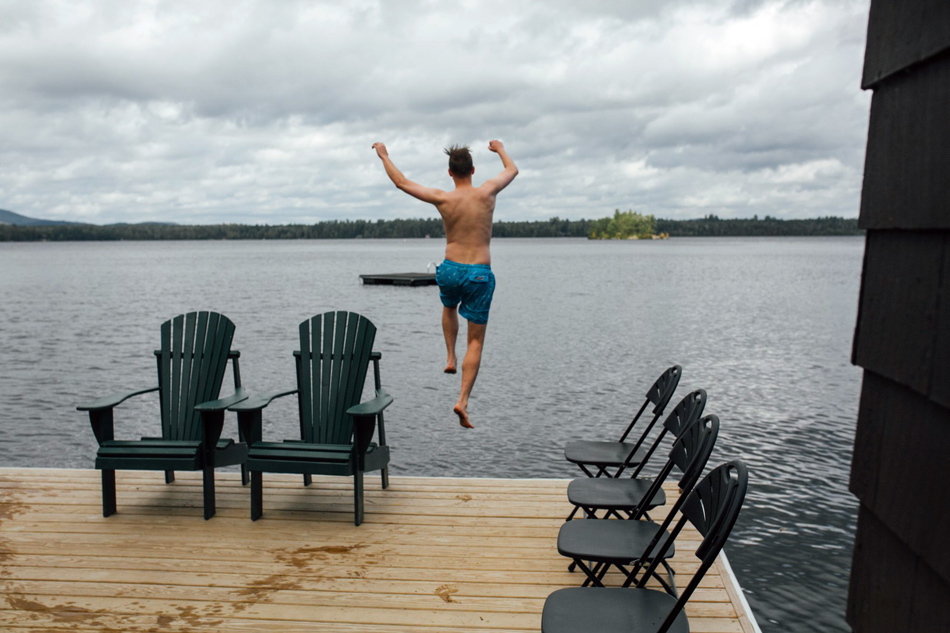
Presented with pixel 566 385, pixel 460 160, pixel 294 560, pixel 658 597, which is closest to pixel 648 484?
pixel 658 597

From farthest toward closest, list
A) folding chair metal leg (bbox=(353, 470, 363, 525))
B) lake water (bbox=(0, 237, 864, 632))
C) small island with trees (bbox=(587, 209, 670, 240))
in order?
small island with trees (bbox=(587, 209, 670, 240))
lake water (bbox=(0, 237, 864, 632))
folding chair metal leg (bbox=(353, 470, 363, 525))

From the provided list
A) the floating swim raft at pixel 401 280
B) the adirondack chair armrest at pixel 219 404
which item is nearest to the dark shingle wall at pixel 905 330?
the adirondack chair armrest at pixel 219 404

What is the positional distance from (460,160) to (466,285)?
648mm

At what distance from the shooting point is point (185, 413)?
4715mm

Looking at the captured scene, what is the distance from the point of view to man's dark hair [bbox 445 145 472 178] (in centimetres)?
377

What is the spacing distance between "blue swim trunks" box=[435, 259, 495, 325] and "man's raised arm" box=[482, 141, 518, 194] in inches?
16.5

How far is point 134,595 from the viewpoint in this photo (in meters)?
3.25

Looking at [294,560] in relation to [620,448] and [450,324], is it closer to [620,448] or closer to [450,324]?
[450,324]

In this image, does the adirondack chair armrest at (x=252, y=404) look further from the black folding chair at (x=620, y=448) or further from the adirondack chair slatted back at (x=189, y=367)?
the black folding chair at (x=620, y=448)

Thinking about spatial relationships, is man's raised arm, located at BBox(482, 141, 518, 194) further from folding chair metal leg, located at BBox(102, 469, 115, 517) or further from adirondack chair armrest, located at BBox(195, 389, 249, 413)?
folding chair metal leg, located at BBox(102, 469, 115, 517)

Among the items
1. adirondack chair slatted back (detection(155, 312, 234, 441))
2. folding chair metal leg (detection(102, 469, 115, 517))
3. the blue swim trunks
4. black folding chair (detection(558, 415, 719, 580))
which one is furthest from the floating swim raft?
black folding chair (detection(558, 415, 719, 580))

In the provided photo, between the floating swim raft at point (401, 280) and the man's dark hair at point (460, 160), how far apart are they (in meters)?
34.2

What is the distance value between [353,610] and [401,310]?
2597 centimetres

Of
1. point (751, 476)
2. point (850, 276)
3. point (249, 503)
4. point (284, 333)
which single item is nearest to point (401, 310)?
point (284, 333)
